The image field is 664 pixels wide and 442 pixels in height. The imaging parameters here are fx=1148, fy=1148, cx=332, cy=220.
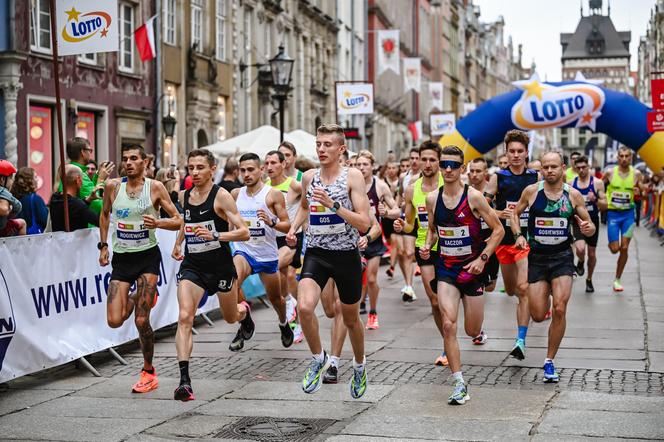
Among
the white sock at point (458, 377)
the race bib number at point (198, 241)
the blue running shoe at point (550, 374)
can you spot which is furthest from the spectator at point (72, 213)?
the blue running shoe at point (550, 374)

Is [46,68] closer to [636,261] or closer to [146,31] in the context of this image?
[146,31]

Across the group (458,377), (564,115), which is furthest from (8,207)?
(564,115)

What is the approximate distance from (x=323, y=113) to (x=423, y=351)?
35484mm

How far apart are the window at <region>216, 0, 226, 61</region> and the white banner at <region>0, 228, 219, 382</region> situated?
22.2 m

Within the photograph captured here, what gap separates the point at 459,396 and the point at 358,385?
2.43 feet

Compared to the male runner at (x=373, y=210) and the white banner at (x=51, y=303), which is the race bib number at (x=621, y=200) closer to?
the male runner at (x=373, y=210)

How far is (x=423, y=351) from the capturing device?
10.6m

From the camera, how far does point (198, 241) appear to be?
29.6 ft

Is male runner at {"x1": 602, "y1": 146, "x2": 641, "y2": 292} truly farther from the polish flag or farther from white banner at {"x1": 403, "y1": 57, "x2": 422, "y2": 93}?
white banner at {"x1": 403, "y1": 57, "x2": 422, "y2": 93}

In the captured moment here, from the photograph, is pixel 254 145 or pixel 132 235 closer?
pixel 132 235

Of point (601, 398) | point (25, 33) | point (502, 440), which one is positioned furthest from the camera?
point (25, 33)

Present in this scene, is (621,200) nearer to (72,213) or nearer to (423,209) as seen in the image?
(423,209)

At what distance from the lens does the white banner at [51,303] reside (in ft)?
29.0

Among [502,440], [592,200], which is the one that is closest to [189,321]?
[502,440]
